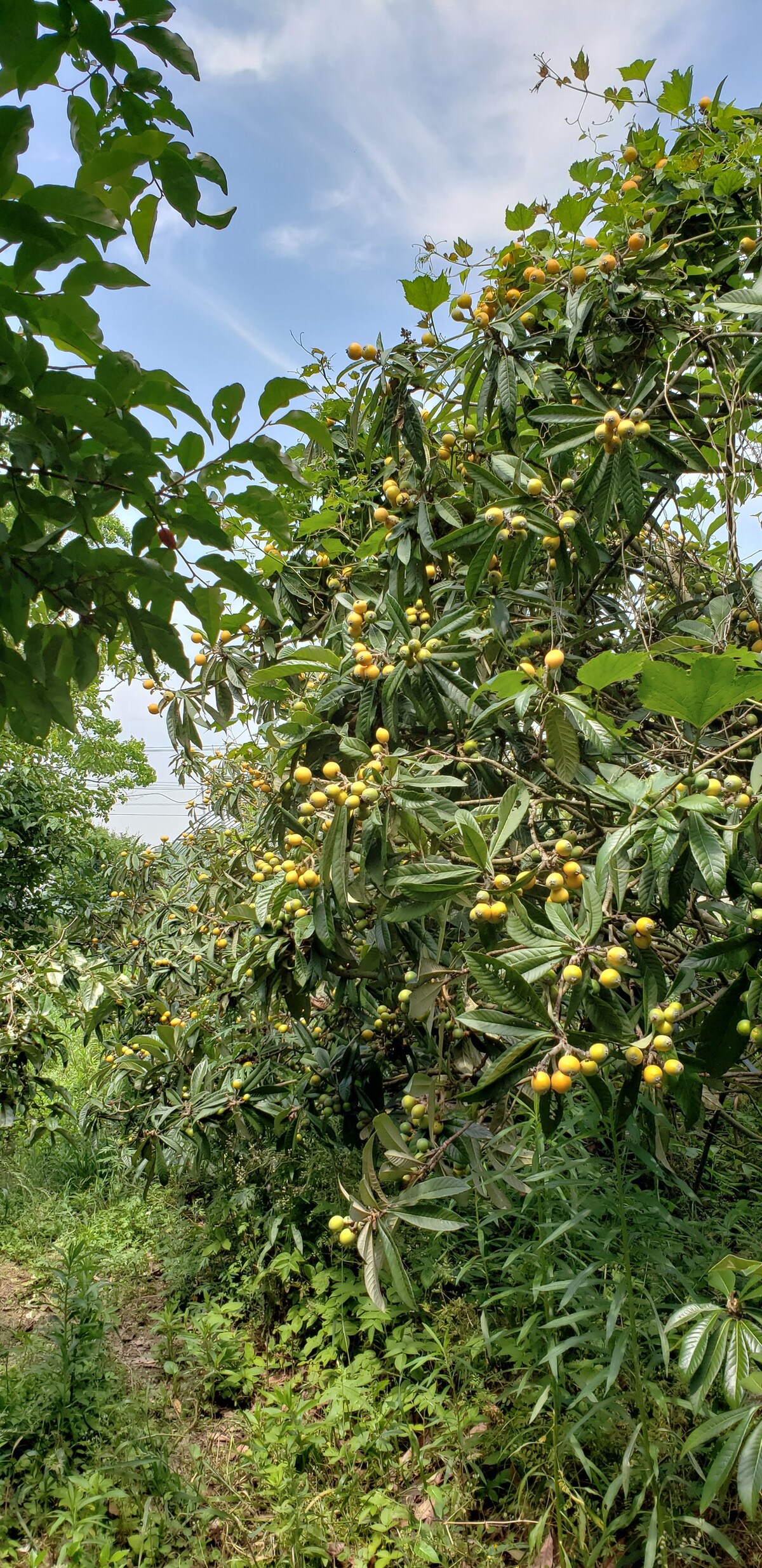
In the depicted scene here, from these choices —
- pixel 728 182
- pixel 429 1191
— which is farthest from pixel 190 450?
pixel 728 182

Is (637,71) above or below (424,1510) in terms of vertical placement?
above

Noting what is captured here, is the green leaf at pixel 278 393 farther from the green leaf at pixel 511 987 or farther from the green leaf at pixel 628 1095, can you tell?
the green leaf at pixel 628 1095

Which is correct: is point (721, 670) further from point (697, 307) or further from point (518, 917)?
point (697, 307)

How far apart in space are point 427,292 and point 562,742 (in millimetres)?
996

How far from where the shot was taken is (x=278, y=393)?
104cm

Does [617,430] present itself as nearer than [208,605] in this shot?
No

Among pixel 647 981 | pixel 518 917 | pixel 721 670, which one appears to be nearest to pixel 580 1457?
pixel 647 981

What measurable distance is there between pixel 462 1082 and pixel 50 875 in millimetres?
4410

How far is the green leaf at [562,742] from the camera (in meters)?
1.21

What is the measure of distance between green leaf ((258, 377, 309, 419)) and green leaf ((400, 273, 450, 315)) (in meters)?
0.73

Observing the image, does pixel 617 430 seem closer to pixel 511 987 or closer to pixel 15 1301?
pixel 511 987

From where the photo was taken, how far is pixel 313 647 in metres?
1.48

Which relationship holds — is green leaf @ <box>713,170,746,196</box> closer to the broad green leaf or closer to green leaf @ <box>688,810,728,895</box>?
the broad green leaf

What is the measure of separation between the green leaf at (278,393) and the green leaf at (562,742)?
549mm
